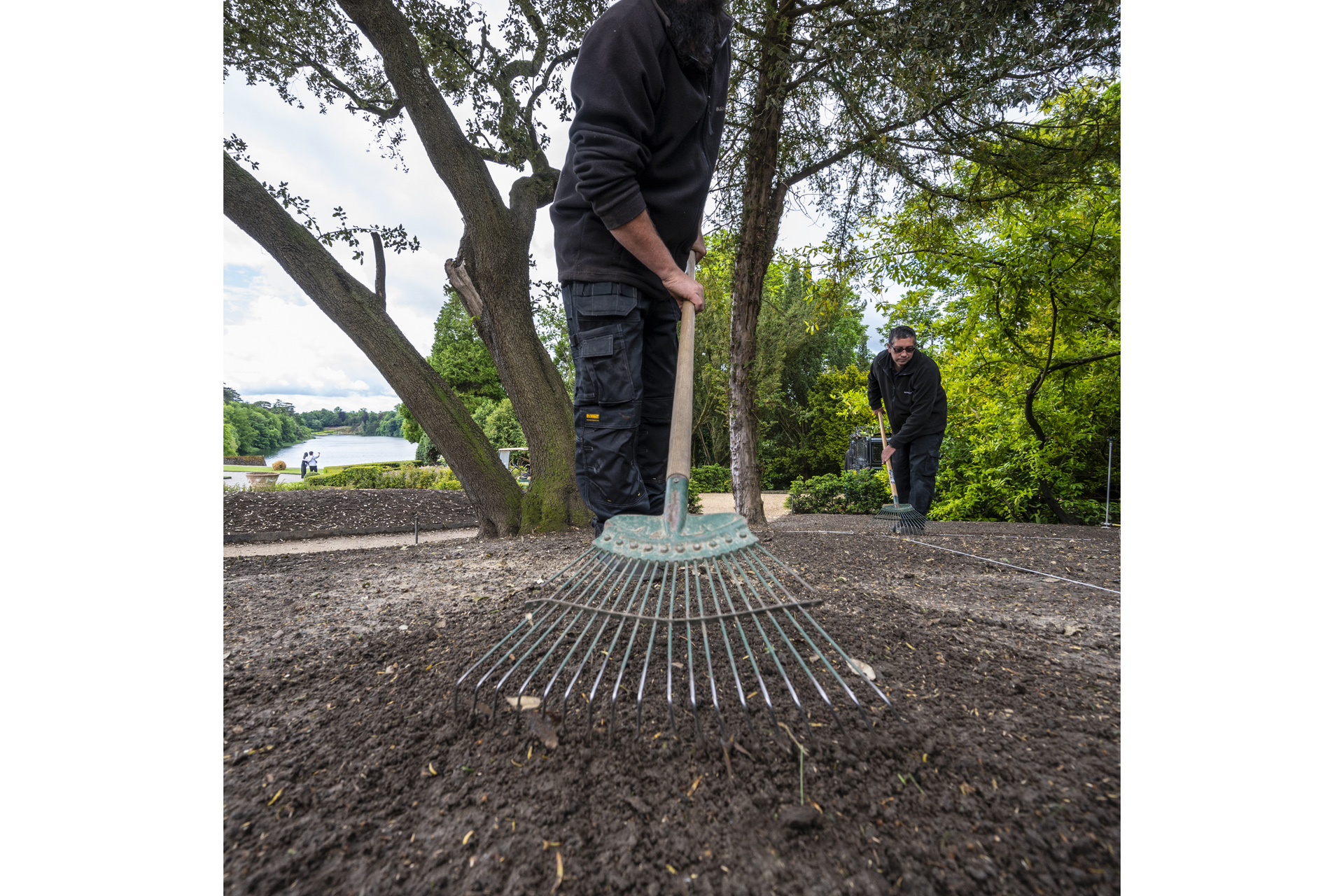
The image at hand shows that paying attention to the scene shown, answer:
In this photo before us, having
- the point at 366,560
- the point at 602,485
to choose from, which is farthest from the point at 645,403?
the point at 366,560

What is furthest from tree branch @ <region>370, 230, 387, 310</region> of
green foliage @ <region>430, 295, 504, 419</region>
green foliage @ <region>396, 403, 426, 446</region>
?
green foliage @ <region>396, 403, 426, 446</region>

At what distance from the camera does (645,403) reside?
1.92m

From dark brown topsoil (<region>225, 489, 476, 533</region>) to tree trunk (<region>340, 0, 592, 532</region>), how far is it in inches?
130

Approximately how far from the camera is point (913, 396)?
443 cm

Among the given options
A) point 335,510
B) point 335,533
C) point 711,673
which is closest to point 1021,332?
point 711,673

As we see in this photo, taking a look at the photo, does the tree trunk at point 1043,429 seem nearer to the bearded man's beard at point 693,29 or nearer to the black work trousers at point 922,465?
the black work trousers at point 922,465

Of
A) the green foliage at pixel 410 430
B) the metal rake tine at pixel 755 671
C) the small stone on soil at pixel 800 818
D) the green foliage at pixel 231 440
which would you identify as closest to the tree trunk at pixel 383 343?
the metal rake tine at pixel 755 671

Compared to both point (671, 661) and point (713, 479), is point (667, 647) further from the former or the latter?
point (713, 479)

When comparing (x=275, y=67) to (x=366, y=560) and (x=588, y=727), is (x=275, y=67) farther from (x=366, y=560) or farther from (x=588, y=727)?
(x=588, y=727)

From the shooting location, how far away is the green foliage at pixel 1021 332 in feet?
16.9

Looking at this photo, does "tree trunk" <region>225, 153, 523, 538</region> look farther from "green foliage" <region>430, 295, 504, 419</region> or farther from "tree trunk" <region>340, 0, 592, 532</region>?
"green foliage" <region>430, 295, 504, 419</region>

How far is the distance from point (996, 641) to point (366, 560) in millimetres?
3123

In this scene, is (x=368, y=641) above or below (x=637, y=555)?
below

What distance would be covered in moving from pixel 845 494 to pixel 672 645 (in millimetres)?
7371
